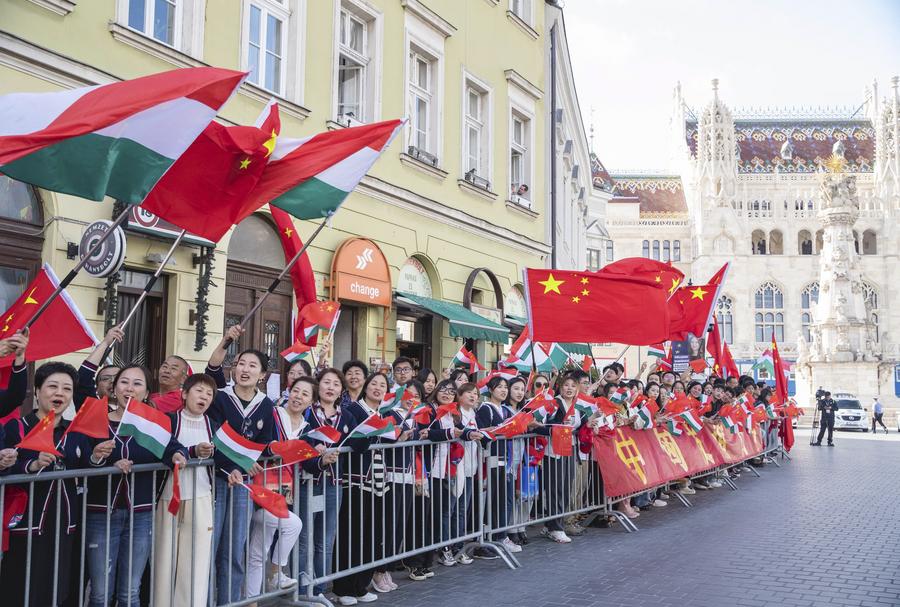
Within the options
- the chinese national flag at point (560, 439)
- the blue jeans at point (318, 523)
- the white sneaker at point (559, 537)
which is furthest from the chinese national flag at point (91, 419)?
the white sneaker at point (559, 537)

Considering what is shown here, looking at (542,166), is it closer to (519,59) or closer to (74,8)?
(519,59)

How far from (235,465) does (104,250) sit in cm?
443

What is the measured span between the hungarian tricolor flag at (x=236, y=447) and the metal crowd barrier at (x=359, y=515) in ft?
0.58

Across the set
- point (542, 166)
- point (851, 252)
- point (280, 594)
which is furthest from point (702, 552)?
point (851, 252)

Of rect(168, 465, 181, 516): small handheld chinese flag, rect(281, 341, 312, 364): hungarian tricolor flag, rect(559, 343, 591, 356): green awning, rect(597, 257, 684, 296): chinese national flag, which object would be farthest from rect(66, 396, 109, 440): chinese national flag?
rect(559, 343, 591, 356): green awning

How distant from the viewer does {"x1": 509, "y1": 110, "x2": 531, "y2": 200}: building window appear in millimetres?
20078

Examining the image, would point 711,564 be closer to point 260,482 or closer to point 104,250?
point 260,482

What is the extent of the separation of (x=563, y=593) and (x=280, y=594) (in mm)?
2237

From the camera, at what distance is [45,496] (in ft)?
16.0

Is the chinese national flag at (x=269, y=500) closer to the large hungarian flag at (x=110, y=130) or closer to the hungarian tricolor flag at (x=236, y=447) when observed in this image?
the hungarian tricolor flag at (x=236, y=447)

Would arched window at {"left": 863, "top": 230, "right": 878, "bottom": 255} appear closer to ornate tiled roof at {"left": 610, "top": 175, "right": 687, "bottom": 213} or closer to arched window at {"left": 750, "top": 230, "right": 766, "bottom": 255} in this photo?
arched window at {"left": 750, "top": 230, "right": 766, "bottom": 255}

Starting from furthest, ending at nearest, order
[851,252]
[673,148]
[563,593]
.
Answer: [673,148] < [851,252] < [563,593]

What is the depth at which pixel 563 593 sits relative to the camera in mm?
7059

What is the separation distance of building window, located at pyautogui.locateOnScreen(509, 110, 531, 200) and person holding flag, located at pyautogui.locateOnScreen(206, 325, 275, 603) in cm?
1445
